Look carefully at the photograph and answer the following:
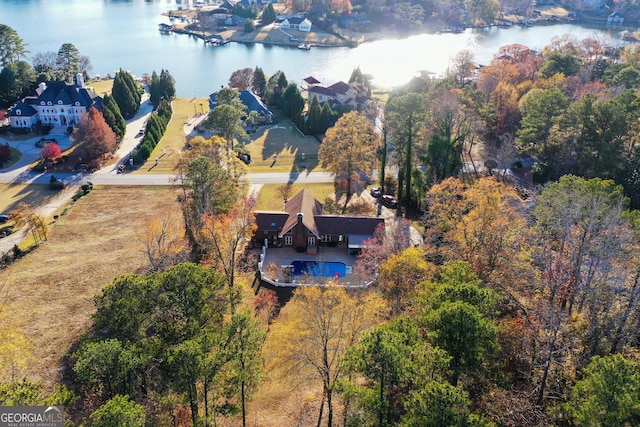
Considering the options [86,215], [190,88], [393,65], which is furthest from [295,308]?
[393,65]

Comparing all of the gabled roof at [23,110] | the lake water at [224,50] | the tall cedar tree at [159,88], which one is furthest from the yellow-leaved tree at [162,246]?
the lake water at [224,50]

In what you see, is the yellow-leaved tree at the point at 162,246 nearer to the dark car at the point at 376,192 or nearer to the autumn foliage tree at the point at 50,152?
the dark car at the point at 376,192

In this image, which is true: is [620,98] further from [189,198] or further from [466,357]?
[189,198]

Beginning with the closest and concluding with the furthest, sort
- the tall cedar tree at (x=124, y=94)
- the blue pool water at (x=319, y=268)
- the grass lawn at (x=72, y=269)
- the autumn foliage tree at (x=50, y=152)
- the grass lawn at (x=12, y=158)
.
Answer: the grass lawn at (x=72, y=269) → the blue pool water at (x=319, y=268) → the autumn foliage tree at (x=50, y=152) → the grass lawn at (x=12, y=158) → the tall cedar tree at (x=124, y=94)

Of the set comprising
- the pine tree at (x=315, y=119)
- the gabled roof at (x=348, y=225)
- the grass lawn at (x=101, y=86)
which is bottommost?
the gabled roof at (x=348, y=225)

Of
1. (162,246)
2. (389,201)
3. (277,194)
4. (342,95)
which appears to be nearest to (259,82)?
(342,95)

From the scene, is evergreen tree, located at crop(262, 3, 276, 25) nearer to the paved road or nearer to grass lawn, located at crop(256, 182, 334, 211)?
the paved road
